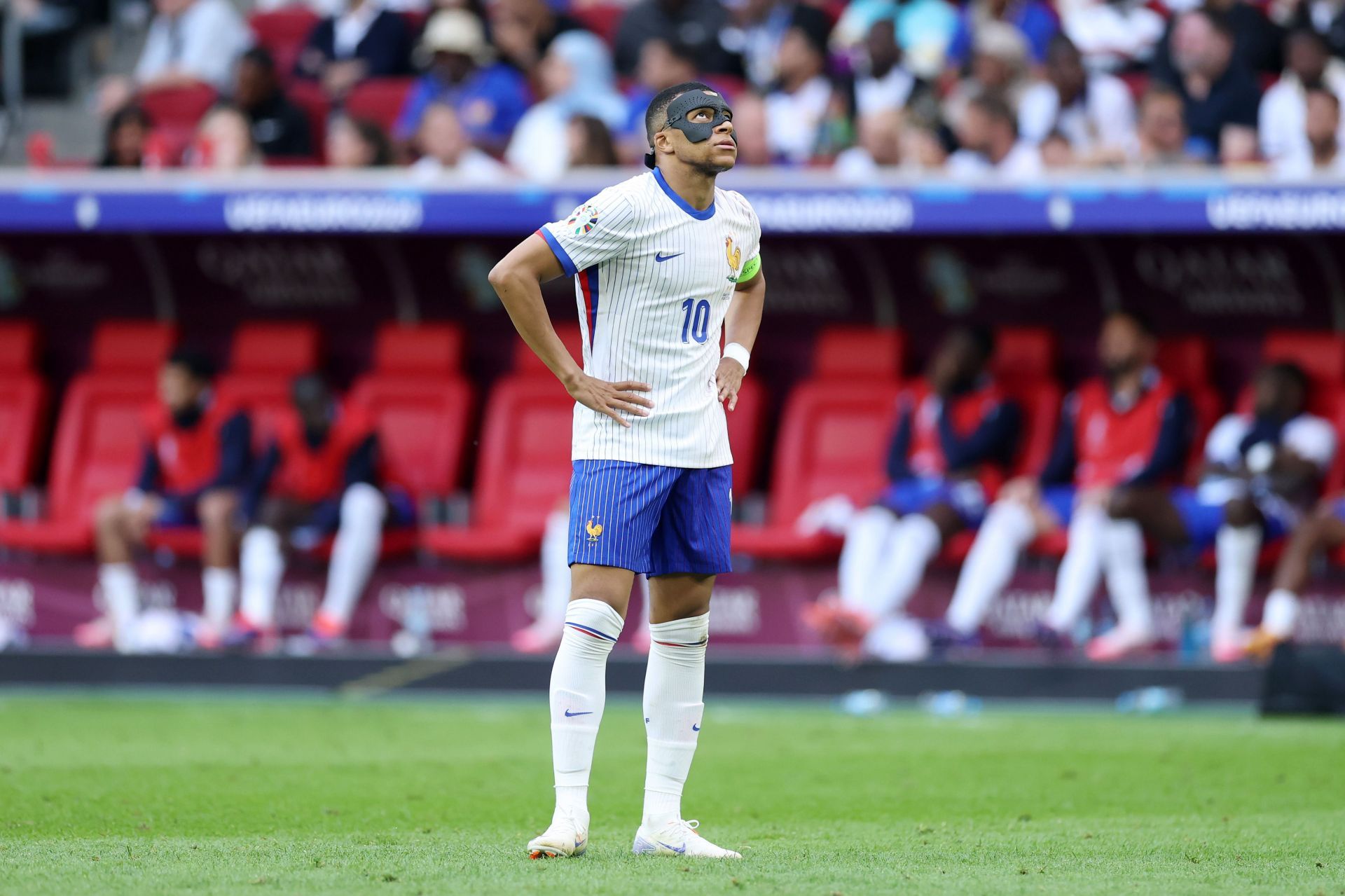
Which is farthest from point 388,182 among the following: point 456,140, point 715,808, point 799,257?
point 715,808

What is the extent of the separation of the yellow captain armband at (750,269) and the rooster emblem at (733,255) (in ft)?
0.21

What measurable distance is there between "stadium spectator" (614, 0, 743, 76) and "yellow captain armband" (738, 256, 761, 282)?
7.23 m

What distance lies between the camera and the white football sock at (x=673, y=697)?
506 cm

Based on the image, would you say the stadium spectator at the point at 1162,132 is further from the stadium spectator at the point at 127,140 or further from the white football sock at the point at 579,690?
the white football sock at the point at 579,690

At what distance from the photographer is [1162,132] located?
34.6 ft

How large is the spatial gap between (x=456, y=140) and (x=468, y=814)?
660 centimetres

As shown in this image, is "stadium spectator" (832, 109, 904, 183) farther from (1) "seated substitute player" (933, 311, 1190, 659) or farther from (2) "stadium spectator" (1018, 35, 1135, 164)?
(1) "seated substitute player" (933, 311, 1190, 659)

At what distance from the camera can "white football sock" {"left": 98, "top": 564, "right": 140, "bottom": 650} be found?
11.5 metres

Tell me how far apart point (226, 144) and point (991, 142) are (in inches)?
177

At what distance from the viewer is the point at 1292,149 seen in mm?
10820

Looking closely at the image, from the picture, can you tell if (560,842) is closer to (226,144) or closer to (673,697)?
(673,697)

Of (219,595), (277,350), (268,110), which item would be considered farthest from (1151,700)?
(268,110)

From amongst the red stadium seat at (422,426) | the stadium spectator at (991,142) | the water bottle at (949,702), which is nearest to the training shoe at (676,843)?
the water bottle at (949,702)

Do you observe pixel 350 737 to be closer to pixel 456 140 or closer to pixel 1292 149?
pixel 456 140
